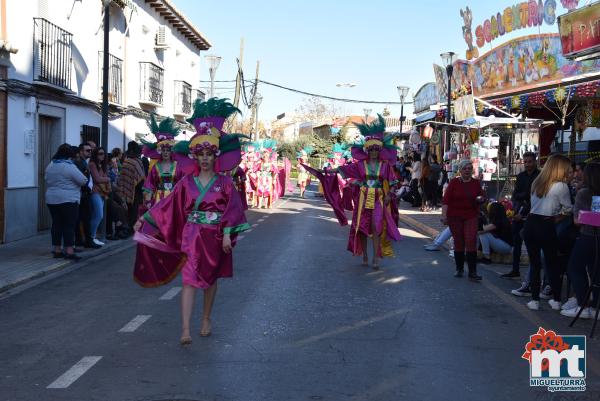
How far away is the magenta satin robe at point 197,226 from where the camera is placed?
6.46 m

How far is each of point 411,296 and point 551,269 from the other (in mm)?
1579

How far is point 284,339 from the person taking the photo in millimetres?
6473

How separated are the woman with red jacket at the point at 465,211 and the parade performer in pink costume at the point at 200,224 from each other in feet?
13.8

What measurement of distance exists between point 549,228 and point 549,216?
136mm

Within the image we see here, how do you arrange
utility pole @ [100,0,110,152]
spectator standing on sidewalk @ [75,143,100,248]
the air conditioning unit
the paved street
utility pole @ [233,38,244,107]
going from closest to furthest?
the paved street
spectator standing on sidewalk @ [75,143,100,248]
utility pole @ [100,0,110,152]
the air conditioning unit
utility pole @ [233,38,244,107]

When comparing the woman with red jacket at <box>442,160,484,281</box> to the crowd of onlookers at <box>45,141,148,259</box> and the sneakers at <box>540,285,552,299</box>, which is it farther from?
the crowd of onlookers at <box>45,141,148,259</box>

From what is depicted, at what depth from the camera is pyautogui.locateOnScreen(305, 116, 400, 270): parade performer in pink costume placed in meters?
11.2

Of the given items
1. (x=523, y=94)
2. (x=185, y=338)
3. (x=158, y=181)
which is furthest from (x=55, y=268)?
(x=523, y=94)

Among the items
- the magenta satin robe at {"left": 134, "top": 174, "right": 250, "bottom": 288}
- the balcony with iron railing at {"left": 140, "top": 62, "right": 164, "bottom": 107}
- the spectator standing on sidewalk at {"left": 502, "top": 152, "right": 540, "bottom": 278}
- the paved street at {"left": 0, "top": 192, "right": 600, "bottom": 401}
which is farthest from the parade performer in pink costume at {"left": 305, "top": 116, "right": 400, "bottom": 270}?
the balcony with iron railing at {"left": 140, "top": 62, "right": 164, "bottom": 107}

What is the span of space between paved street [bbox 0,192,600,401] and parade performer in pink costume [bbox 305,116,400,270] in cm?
67

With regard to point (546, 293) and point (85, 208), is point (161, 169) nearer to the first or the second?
point (85, 208)

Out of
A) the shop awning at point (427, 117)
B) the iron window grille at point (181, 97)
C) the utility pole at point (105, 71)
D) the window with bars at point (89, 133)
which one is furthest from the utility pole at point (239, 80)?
the utility pole at point (105, 71)

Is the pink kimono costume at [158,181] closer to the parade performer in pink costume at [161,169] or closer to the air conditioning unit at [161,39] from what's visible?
the parade performer in pink costume at [161,169]

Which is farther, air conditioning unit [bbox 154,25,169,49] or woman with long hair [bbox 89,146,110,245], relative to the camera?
air conditioning unit [bbox 154,25,169,49]
